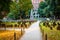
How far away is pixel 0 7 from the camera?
24.5 m

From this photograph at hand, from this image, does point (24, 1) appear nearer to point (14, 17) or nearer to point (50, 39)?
point (14, 17)

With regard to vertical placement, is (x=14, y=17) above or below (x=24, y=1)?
below

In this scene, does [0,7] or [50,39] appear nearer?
[50,39]

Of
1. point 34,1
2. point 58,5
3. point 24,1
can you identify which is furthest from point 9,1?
point 34,1

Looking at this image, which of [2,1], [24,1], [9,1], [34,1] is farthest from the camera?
[34,1]

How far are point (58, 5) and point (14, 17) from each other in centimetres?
3945

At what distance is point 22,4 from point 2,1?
1273 inches

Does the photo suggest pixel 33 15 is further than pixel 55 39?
Yes

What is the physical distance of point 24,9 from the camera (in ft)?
189

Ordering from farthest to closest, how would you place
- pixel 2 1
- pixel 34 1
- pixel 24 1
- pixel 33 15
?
pixel 34 1 < pixel 33 15 < pixel 24 1 < pixel 2 1

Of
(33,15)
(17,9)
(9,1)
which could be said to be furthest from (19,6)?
(33,15)

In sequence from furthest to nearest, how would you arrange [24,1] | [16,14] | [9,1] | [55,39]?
[16,14] → [24,1] → [9,1] → [55,39]

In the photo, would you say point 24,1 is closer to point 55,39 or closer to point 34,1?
point 55,39

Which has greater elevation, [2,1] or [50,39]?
[2,1]
